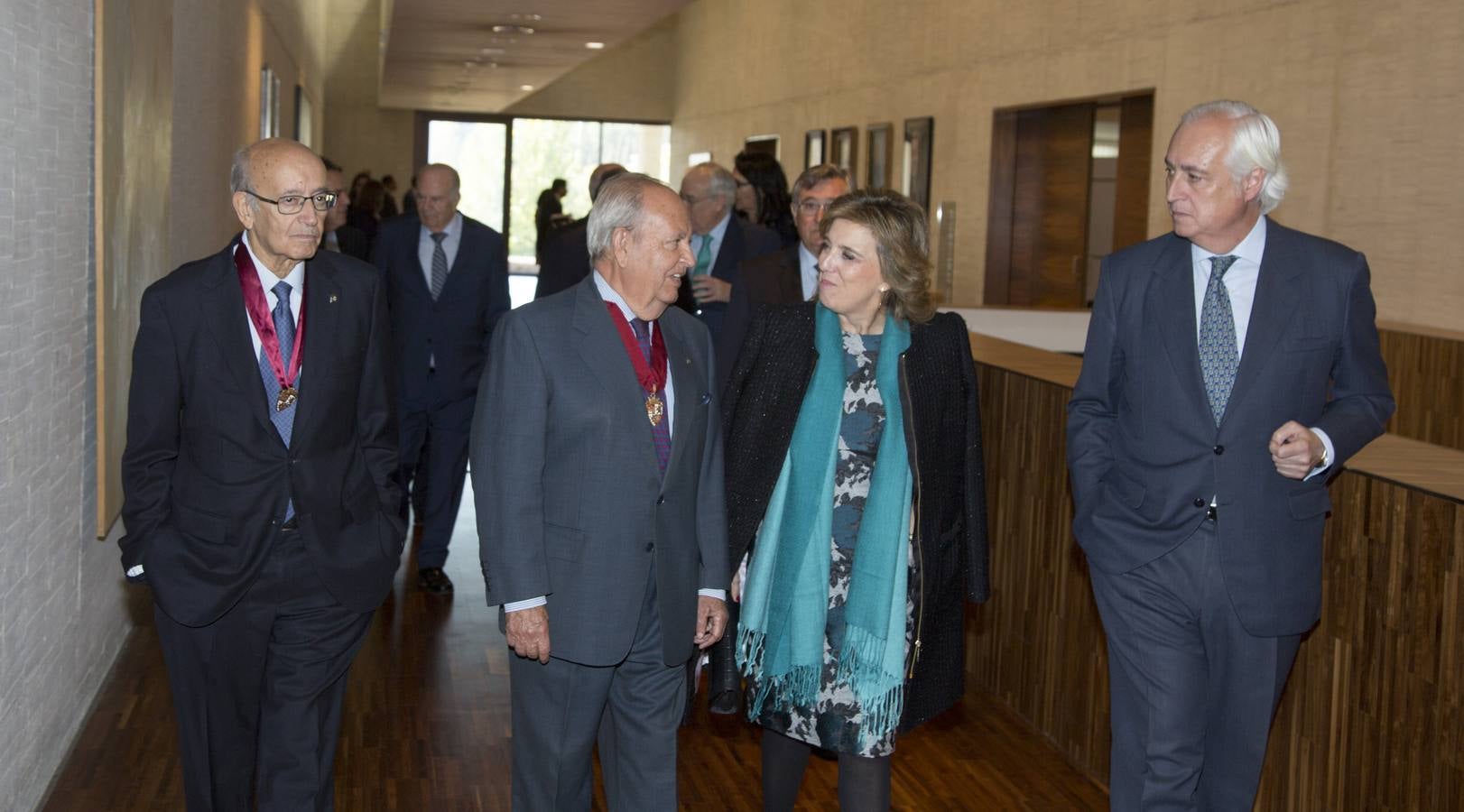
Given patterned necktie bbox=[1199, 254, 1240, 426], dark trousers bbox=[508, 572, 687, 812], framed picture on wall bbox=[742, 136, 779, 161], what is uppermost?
framed picture on wall bbox=[742, 136, 779, 161]

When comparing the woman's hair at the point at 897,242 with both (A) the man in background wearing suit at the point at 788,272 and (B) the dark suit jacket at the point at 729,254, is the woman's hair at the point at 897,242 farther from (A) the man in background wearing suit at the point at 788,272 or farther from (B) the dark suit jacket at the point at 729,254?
(B) the dark suit jacket at the point at 729,254

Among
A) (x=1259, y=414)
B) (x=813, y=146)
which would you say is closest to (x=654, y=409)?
(x=1259, y=414)

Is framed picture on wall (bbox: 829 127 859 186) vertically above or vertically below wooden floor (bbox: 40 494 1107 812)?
above

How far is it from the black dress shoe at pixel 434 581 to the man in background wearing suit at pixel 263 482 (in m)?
3.46

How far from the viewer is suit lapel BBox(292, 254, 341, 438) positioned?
3.25 m

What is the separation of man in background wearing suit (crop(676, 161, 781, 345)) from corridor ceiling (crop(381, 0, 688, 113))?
7.76 m

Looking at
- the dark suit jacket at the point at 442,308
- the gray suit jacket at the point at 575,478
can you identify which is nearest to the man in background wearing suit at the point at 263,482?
the gray suit jacket at the point at 575,478

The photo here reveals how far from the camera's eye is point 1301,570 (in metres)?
3.18

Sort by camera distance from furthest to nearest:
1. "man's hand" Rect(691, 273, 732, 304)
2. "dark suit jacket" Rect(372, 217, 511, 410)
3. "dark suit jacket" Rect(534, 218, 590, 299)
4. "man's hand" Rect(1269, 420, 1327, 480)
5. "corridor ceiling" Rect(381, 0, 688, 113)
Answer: "corridor ceiling" Rect(381, 0, 688, 113) < "dark suit jacket" Rect(372, 217, 511, 410) < "dark suit jacket" Rect(534, 218, 590, 299) < "man's hand" Rect(691, 273, 732, 304) < "man's hand" Rect(1269, 420, 1327, 480)

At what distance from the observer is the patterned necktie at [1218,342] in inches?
125

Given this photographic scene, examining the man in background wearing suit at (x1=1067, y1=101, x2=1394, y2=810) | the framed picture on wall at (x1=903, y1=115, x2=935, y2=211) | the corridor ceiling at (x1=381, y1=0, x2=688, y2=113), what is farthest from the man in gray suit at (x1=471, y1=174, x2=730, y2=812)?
the framed picture on wall at (x1=903, y1=115, x2=935, y2=211)

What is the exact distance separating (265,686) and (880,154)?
1426 cm

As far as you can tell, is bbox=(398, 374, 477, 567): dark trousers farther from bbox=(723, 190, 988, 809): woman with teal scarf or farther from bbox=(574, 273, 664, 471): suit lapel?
bbox=(574, 273, 664, 471): suit lapel

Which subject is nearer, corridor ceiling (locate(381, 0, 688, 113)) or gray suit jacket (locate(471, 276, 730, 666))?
gray suit jacket (locate(471, 276, 730, 666))
